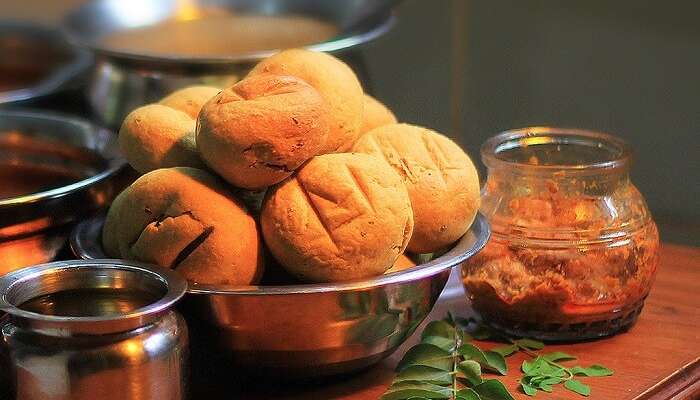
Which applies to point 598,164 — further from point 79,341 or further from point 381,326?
point 79,341

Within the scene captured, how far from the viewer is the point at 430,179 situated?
718mm

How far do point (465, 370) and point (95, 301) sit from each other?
0.23m

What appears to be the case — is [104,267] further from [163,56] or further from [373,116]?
[163,56]

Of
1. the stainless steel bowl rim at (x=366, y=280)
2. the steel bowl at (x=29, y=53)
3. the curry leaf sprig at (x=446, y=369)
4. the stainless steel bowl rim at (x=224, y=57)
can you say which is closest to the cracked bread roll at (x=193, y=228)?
the stainless steel bowl rim at (x=366, y=280)

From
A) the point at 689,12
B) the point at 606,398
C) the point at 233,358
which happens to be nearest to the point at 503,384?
the point at 606,398

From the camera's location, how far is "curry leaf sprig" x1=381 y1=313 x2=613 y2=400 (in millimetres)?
692

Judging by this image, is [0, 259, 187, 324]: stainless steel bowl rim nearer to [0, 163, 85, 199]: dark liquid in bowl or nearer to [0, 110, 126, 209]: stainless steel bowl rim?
[0, 110, 126, 209]: stainless steel bowl rim

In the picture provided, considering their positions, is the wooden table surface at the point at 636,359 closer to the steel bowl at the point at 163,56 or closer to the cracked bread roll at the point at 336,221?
the cracked bread roll at the point at 336,221

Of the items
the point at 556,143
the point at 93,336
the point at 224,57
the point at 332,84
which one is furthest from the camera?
the point at 224,57

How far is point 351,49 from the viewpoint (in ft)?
3.54

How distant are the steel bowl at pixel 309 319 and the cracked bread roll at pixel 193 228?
0.05ft

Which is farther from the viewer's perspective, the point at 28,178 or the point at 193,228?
the point at 28,178

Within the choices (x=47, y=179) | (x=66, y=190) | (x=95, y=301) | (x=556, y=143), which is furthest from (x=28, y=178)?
(x=556, y=143)

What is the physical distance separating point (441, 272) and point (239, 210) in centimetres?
13
